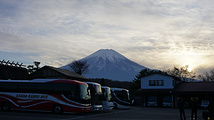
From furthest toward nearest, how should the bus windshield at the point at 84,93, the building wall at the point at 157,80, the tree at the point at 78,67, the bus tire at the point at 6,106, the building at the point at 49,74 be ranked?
the tree at the point at 78,67 → the building at the point at 49,74 → the building wall at the point at 157,80 → the bus tire at the point at 6,106 → the bus windshield at the point at 84,93

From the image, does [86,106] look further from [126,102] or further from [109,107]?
[126,102]

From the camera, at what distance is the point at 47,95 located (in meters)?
23.8

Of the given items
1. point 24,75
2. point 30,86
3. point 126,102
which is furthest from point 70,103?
point 24,75

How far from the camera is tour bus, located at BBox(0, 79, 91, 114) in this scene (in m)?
23.0

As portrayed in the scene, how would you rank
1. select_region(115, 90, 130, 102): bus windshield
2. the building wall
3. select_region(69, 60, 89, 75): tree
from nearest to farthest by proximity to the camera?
select_region(115, 90, 130, 102): bus windshield
the building wall
select_region(69, 60, 89, 75): tree

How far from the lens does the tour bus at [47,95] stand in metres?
23.0

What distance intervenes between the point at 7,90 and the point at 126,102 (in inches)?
739

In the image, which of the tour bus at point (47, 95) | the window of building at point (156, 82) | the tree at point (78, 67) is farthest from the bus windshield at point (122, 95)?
the tree at point (78, 67)

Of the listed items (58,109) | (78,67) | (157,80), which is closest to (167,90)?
(157,80)

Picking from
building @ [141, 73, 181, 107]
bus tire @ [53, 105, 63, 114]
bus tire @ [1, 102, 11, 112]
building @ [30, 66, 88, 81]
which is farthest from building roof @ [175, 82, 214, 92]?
bus tire @ [1, 102, 11, 112]

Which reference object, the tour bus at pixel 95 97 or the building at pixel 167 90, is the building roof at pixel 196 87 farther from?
the tour bus at pixel 95 97

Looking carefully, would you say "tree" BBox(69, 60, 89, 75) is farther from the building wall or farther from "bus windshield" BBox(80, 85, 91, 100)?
"bus windshield" BBox(80, 85, 91, 100)

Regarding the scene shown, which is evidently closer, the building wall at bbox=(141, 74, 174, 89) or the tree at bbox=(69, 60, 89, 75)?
the building wall at bbox=(141, 74, 174, 89)

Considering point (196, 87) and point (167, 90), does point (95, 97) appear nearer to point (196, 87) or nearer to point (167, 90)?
point (167, 90)
